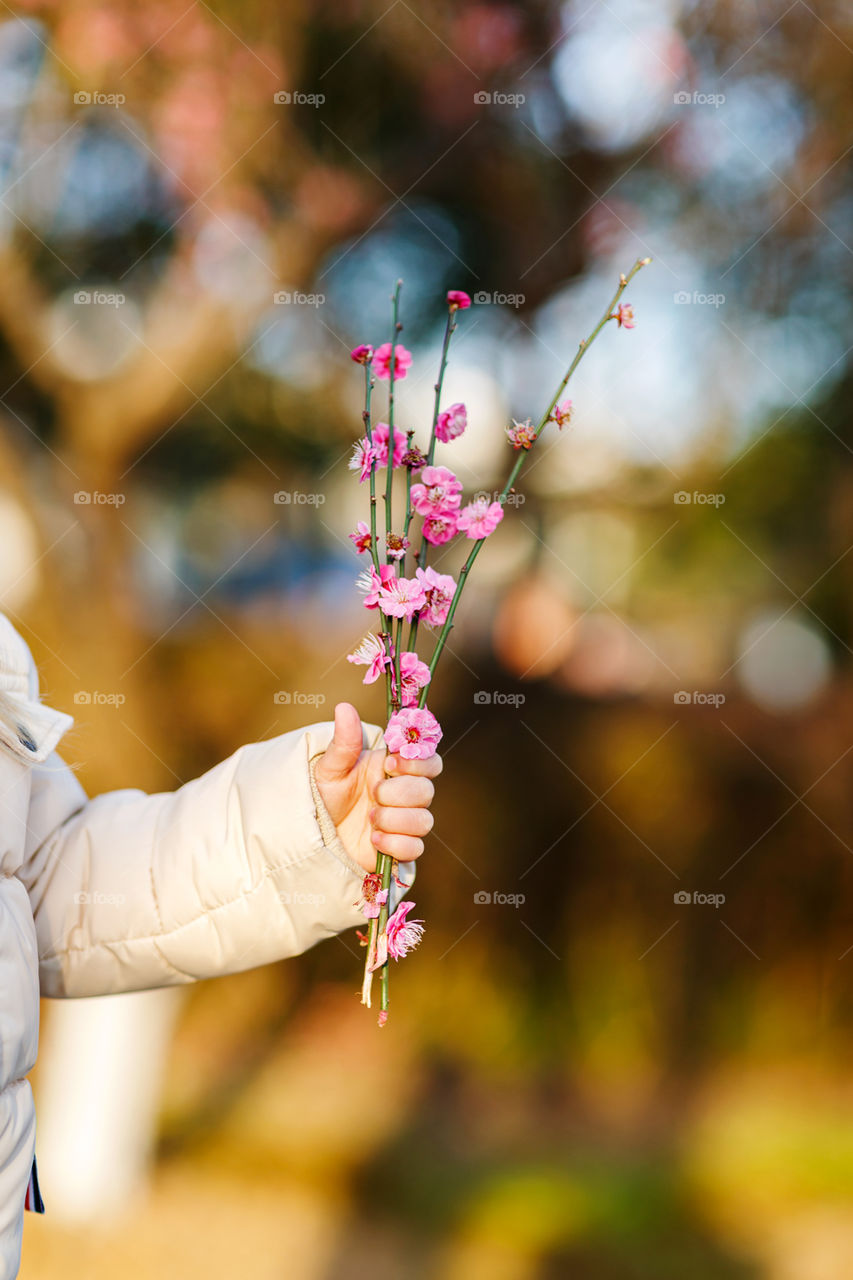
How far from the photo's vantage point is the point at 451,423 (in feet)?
3.02

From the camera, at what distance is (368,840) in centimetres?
100

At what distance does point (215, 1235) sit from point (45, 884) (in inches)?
59.5

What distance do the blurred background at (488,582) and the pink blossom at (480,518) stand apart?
1488 millimetres

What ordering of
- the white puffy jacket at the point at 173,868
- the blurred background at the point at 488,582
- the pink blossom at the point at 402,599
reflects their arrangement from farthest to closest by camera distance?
1. the blurred background at the point at 488,582
2. the white puffy jacket at the point at 173,868
3. the pink blossom at the point at 402,599

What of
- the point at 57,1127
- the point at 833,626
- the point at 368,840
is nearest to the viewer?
the point at 368,840

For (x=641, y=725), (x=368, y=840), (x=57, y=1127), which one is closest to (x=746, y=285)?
(x=641, y=725)

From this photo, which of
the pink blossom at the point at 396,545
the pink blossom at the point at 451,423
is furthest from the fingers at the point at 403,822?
the pink blossom at the point at 451,423

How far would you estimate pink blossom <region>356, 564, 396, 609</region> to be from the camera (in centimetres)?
86

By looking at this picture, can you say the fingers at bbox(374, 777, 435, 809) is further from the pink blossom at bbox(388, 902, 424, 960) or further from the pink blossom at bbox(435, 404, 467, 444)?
the pink blossom at bbox(435, 404, 467, 444)

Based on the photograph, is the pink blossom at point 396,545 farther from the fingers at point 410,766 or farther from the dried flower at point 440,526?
the fingers at point 410,766

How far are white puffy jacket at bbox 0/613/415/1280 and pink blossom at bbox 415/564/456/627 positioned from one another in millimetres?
208

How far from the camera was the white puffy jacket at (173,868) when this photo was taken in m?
0.99

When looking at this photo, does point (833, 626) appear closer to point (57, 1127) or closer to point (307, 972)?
point (307, 972)

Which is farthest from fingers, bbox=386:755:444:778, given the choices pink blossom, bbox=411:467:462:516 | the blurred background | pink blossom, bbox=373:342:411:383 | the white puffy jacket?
the blurred background
